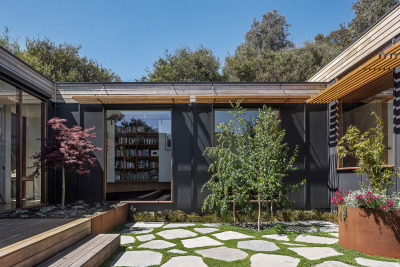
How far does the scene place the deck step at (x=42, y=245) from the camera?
110 inches

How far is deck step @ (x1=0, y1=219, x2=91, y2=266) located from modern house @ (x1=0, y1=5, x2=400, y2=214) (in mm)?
2666

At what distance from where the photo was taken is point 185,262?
12.9 ft

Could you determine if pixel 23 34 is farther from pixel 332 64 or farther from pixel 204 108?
pixel 332 64

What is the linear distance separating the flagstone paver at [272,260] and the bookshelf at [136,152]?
3.83 m

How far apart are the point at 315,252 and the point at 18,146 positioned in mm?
5636

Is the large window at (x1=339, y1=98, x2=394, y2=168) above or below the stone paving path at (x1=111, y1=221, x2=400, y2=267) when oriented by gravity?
above

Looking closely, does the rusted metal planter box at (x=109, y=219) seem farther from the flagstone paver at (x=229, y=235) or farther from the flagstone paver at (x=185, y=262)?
the flagstone paver at (x=229, y=235)

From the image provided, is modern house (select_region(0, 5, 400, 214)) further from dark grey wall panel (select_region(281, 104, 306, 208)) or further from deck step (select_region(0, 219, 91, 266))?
deck step (select_region(0, 219, 91, 266))

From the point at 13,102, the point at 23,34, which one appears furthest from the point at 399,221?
the point at 23,34

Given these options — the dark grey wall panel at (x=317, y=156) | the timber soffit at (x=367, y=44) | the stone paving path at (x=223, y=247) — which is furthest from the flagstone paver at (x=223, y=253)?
the timber soffit at (x=367, y=44)

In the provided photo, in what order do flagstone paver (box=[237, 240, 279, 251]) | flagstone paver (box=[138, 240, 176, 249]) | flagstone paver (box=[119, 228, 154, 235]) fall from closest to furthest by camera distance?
1. flagstone paver (box=[237, 240, 279, 251])
2. flagstone paver (box=[138, 240, 176, 249])
3. flagstone paver (box=[119, 228, 154, 235])

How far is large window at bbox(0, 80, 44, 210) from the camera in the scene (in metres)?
5.57

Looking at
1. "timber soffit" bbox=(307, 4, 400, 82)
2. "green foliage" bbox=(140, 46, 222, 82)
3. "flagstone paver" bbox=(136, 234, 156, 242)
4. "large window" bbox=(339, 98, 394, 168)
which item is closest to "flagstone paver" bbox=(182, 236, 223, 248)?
"flagstone paver" bbox=(136, 234, 156, 242)

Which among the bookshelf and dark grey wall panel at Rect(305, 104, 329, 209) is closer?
dark grey wall panel at Rect(305, 104, 329, 209)
